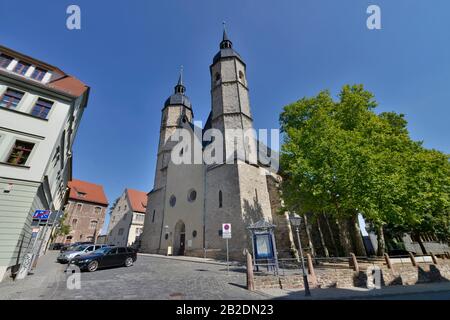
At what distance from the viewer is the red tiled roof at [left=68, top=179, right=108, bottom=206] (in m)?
38.9

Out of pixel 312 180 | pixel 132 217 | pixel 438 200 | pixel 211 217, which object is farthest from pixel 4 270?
pixel 132 217

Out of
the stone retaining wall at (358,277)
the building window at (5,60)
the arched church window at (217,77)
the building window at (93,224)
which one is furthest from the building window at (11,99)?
the building window at (93,224)

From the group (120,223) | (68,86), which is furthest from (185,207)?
(120,223)

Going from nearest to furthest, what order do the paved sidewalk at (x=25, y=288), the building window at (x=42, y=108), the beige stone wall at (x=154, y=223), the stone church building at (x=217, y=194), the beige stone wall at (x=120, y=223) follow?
the paved sidewalk at (x=25, y=288)
the building window at (x=42, y=108)
the stone church building at (x=217, y=194)
the beige stone wall at (x=154, y=223)
the beige stone wall at (x=120, y=223)

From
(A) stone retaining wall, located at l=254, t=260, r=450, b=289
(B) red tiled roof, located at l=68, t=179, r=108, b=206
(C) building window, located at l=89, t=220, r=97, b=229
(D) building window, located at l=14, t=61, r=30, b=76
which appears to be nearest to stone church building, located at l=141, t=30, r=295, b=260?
(A) stone retaining wall, located at l=254, t=260, r=450, b=289

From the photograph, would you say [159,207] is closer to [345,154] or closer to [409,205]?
[345,154]

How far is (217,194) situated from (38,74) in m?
16.2

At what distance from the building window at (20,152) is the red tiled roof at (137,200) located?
29.6 m

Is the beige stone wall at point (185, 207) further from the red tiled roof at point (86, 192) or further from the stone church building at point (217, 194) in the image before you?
the red tiled roof at point (86, 192)

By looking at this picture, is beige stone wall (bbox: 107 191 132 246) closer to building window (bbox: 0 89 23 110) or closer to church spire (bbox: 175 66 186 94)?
church spire (bbox: 175 66 186 94)

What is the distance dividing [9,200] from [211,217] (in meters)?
14.6

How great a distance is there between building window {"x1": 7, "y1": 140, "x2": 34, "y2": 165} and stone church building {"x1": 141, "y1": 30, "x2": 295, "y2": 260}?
14564mm

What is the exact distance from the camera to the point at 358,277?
10.3 meters

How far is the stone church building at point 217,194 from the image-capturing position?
747 inches
